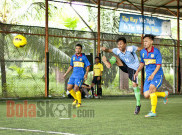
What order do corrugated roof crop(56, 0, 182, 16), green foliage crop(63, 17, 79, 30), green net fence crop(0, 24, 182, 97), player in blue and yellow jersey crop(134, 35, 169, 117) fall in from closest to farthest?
player in blue and yellow jersey crop(134, 35, 169, 117) < green net fence crop(0, 24, 182, 97) < corrugated roof crop(56, 0, 182, 16) < green foliage crop(63, 17, 79, 30)

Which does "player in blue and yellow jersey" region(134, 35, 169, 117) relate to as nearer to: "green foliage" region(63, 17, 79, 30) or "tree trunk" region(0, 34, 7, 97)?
"tree trunk" region(0, 34, 7, 97)

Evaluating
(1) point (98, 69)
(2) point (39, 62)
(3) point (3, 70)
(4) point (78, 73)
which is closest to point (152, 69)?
(4) point (78, 73)

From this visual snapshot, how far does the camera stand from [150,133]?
459 cm

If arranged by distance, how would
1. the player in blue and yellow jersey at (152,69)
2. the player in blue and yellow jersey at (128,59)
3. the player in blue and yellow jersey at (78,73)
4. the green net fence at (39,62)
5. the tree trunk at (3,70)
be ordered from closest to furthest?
the player in blue and yellow jersey at (152,69) < the player in blue and yellow jersey at (128,59) < the player in blue and yellow jersey at (78,73) < the tree trunk at (3,70) < the green net fence at (39,62)

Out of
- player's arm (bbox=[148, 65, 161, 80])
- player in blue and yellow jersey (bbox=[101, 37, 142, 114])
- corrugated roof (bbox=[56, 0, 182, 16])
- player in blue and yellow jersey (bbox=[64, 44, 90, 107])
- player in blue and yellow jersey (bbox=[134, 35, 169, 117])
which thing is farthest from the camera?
corrugated roof (bbox=[56, 0, 182, 16])

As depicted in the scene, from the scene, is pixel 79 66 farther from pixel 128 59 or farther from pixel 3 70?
pixel 3 70

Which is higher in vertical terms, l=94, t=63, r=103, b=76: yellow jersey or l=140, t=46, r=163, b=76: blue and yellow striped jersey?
l=140, t=46, r=163, b=76: blue and yellow striped jersey

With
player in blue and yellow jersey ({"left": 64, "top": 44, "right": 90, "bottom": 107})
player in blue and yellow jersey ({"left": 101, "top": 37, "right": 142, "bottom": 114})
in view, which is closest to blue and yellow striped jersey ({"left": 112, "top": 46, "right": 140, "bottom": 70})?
player in blue and yellow jersey ({"left": 101, "top": 37, "right": 142, "bottom": 114})

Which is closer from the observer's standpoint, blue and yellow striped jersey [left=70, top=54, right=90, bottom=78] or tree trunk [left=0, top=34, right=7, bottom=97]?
blue and yellow striped jersey [left=70, top=54, right=90, bottom=78]

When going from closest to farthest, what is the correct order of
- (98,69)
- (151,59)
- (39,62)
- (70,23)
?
(151,59), (39,62), (98,69), (70,23)

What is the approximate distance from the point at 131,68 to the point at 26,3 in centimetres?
1797

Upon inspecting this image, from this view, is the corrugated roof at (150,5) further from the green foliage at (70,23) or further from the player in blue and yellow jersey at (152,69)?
the player in blue and yellow jersey at (152,69)

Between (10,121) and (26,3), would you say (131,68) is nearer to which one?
(10,121)

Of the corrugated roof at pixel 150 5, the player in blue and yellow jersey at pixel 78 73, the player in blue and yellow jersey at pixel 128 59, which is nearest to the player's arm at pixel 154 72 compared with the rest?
the player in blue and yellow jersey at pixel 128 59
